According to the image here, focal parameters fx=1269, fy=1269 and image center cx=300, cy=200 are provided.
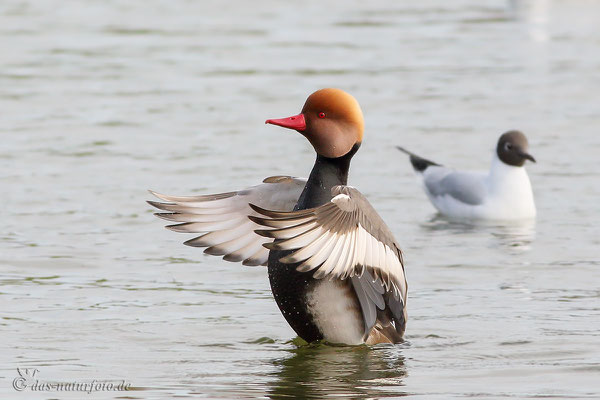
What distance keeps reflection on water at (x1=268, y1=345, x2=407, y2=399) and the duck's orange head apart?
49.4 inches

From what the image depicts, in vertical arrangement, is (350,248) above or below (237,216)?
above

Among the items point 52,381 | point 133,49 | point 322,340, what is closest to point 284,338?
point 322,340

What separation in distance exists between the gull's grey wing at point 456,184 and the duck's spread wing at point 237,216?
5.12 meters

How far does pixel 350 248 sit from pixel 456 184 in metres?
6.35

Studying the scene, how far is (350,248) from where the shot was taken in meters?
6.72

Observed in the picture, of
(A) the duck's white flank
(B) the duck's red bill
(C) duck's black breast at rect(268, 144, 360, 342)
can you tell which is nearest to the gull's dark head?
(A) the duck's white flank

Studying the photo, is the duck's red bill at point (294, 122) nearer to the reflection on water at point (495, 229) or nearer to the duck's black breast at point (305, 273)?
the duck's black breast at point (305, 273)

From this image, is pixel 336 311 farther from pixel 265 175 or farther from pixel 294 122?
pixel 265 175

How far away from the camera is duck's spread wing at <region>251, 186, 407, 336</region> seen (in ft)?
20.9

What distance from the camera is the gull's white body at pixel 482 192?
12.4m

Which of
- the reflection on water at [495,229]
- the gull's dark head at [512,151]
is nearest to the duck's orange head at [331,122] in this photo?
the reflection on water at [495,229]

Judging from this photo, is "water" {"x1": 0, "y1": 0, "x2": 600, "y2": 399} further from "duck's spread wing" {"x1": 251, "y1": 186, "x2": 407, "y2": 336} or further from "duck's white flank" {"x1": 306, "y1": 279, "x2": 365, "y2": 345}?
"duck's spread wing" {"x1": 251, "y1": 186, "x2": 407, "y2": 336}

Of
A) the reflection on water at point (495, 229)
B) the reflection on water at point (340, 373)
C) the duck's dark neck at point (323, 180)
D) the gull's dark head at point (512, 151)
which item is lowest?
the reflection on water at point (495, 229)

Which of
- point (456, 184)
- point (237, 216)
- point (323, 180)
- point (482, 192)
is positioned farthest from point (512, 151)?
point (323, 180)
